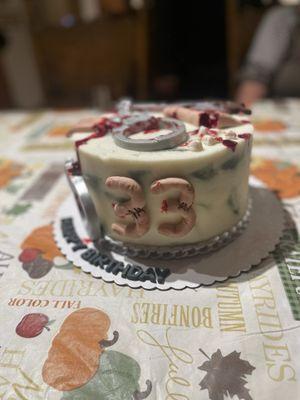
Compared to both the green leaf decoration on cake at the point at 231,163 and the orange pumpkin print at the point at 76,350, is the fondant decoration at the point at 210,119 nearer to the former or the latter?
the green leaf decoration on cake at the point at 231,163

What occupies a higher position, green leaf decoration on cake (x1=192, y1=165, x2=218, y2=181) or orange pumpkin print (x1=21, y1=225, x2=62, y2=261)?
green leaf decoration on cake (x1=192, y1=165, x2=218, y2=181)

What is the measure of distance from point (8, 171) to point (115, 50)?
151 centimetres

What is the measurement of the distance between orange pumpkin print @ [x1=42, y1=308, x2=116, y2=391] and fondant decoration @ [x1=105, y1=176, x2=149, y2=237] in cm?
12

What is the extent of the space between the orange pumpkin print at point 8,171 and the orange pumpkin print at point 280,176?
1.93ft

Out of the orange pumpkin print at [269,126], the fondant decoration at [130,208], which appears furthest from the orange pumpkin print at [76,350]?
the orange pumpkin print at [269,126]

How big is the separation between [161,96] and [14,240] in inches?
68.5

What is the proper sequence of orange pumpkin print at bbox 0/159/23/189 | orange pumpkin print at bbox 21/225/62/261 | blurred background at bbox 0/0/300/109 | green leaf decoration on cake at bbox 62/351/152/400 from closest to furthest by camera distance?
green leaf decoration on cake at bbox 62/351/152/400
orange pumpkin print at bbox 21/225/62/261
orange pumpkin print at bbox 0/159/23/189
blurred background at bbox 0/0/300/109

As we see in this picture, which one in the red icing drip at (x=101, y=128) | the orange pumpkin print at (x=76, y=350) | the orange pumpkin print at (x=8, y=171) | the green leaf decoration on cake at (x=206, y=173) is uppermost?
the red icing drip at (x=101, y=128)

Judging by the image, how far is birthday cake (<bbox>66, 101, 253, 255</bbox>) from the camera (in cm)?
49

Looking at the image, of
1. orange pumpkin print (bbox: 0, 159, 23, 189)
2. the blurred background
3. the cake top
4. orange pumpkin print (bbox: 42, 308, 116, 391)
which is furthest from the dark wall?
orange pumpkin print (bbox: 42, 308, 116, 391)

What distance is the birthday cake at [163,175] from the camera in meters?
0.49

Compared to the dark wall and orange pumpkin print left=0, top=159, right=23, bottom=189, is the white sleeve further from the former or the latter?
orange pumpkin print left=0, top=159, right=23, bottom=189

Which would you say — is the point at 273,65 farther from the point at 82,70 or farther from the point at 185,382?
the point at 185,382

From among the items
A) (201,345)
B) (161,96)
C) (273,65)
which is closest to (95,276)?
(201,345)
